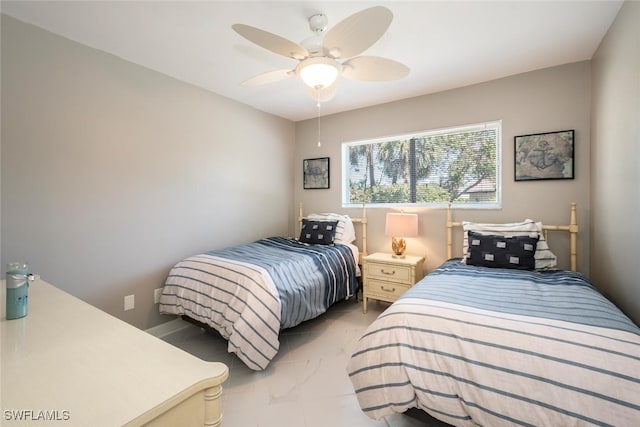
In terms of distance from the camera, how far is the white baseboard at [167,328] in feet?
8.39

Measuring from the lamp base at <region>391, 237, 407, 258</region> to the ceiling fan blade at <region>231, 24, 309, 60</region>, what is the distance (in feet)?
7.06

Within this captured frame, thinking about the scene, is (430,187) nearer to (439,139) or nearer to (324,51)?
(439,139)

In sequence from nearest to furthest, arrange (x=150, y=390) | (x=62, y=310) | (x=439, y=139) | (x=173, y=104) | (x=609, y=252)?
(x=150, y=390), (x=62, y=310), (x=609, y=252), (x=173, y=104), (x=439, y=139)

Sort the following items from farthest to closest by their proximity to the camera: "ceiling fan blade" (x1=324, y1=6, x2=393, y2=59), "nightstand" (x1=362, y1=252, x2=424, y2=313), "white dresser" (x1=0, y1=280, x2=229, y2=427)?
1. "nightstand" (x1=362, y1=252, x2=424, y2=313)
2. "ceiling fan blade" (x1=324, y1=6, x2=393, y2=59)
3. "white dresser" (x1=0, y1=280, x2=229, y2=427)

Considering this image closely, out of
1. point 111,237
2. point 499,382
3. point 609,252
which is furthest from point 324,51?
point 609,252

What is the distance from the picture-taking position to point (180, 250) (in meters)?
2.77

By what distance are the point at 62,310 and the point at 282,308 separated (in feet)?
4.25

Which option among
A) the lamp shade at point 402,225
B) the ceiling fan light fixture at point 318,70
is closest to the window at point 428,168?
the lamp shade at point 402,225

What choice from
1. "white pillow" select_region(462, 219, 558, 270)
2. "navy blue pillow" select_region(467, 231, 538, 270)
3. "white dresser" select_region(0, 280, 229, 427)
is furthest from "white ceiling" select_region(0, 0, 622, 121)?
"white dresser" select_region(0, 280, 229, 427)

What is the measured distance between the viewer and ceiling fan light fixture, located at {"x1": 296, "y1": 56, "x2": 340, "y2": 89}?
5.30 feet

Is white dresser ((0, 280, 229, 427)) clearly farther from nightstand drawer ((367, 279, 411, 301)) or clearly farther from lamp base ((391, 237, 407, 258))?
lamp base ((391, 237, 407, 258))

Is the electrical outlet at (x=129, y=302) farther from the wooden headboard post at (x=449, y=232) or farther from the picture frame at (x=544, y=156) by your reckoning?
the picture frame at (x=544, y=156)

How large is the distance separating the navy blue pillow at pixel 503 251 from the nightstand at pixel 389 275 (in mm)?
562

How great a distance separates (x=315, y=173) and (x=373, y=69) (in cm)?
224
